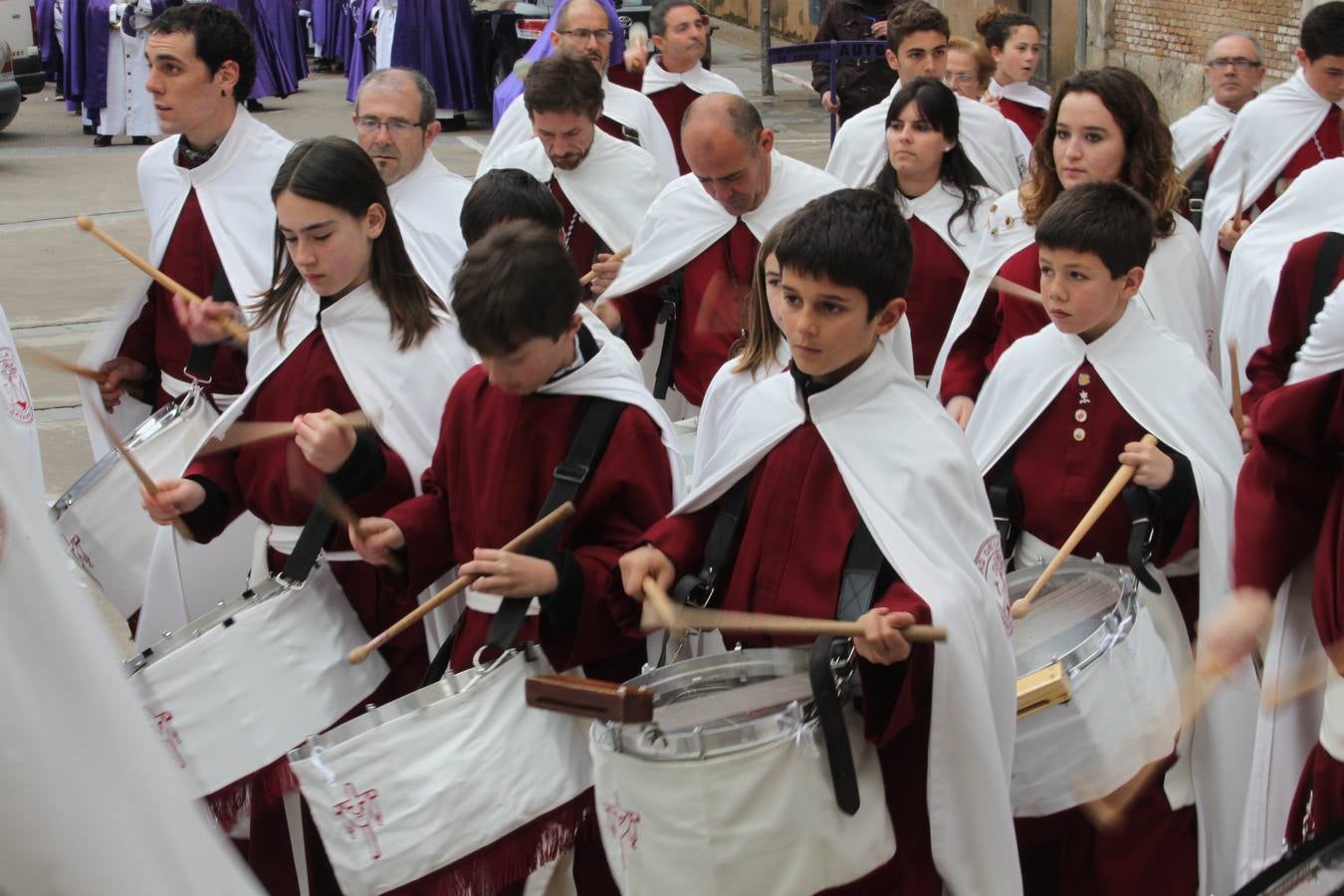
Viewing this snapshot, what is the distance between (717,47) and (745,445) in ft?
71.2

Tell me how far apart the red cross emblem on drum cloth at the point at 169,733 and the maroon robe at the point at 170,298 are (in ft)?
6.26

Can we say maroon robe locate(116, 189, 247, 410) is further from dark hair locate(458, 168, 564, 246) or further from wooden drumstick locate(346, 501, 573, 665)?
wooden drumstick locate(346, 501, 573, 665)

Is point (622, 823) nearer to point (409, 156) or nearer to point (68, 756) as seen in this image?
point (68, 756)

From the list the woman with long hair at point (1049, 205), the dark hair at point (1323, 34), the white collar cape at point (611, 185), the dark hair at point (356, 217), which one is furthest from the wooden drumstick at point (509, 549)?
the dark hair at point (1323, 34)

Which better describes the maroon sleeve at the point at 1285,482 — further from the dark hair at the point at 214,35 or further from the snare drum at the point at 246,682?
the dark hair at the point at 214,35

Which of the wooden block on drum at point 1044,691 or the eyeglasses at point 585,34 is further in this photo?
the eyeglasses at point 585,34

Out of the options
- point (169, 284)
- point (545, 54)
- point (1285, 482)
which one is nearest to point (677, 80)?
point (545, 54)

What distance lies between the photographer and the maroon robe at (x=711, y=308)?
5.45 m

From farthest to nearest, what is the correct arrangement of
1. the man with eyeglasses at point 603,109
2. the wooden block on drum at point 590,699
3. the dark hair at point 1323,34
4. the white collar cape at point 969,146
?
the man with eyeglasses at point 603,109 → the white collar cape at point 969,146 → the dark hair at point 1323,34 → the wooden block on drum at point 590,699

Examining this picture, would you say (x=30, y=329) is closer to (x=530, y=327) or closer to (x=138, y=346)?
(x=138, y=346)

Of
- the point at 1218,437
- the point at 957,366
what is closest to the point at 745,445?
the point at 1218,437

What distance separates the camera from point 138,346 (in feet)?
17.4

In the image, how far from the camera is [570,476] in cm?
355

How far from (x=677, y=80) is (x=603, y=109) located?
84cm
